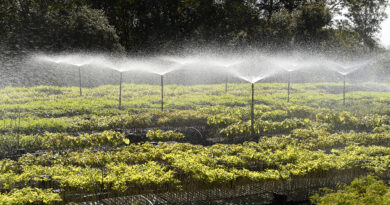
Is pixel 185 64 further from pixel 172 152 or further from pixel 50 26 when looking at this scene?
pixel 172 152

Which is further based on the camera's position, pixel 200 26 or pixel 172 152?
pixel 200 26

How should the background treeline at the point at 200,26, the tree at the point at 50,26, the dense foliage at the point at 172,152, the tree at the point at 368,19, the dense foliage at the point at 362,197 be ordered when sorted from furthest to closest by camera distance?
the tree at the point at 368,19, the background treeline at the point at 200,26, the tree at the point at 50,26, the dense foliage at the point at 172,152, the dense foliage at the point at 362,197

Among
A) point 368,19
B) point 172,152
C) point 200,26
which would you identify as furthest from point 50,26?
point 368,19

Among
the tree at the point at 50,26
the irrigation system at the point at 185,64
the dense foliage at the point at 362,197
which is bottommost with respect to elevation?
the dense foliage at the point at 362,197

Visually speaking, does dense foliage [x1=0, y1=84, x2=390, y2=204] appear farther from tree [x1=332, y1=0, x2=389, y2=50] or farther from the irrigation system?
tree [x1=332, y1=0, x2=389, y2=50]

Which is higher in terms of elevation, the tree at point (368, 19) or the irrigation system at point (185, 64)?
the tree at point (368, 19)

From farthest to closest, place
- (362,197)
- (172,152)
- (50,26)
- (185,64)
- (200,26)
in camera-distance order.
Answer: (185,64) < (200,26) < (50,26) < (172,152) < (362,197)

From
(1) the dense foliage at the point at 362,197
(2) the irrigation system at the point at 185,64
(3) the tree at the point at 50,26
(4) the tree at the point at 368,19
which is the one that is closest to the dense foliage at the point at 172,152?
(1) the dense foliage at the point at 362,197

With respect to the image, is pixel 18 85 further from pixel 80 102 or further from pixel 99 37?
pixel 80 102

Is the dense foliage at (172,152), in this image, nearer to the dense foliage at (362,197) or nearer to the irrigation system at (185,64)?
the dense foliage at (362,197)

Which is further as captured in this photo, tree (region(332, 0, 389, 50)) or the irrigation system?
tree (region(332, 0, 389, 50))

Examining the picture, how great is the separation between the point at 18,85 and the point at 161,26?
12.2 m

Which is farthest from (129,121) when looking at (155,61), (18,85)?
(155,61)

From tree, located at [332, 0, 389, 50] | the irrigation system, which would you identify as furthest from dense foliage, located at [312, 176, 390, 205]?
tree, located at [332, 0, 389, 50]
